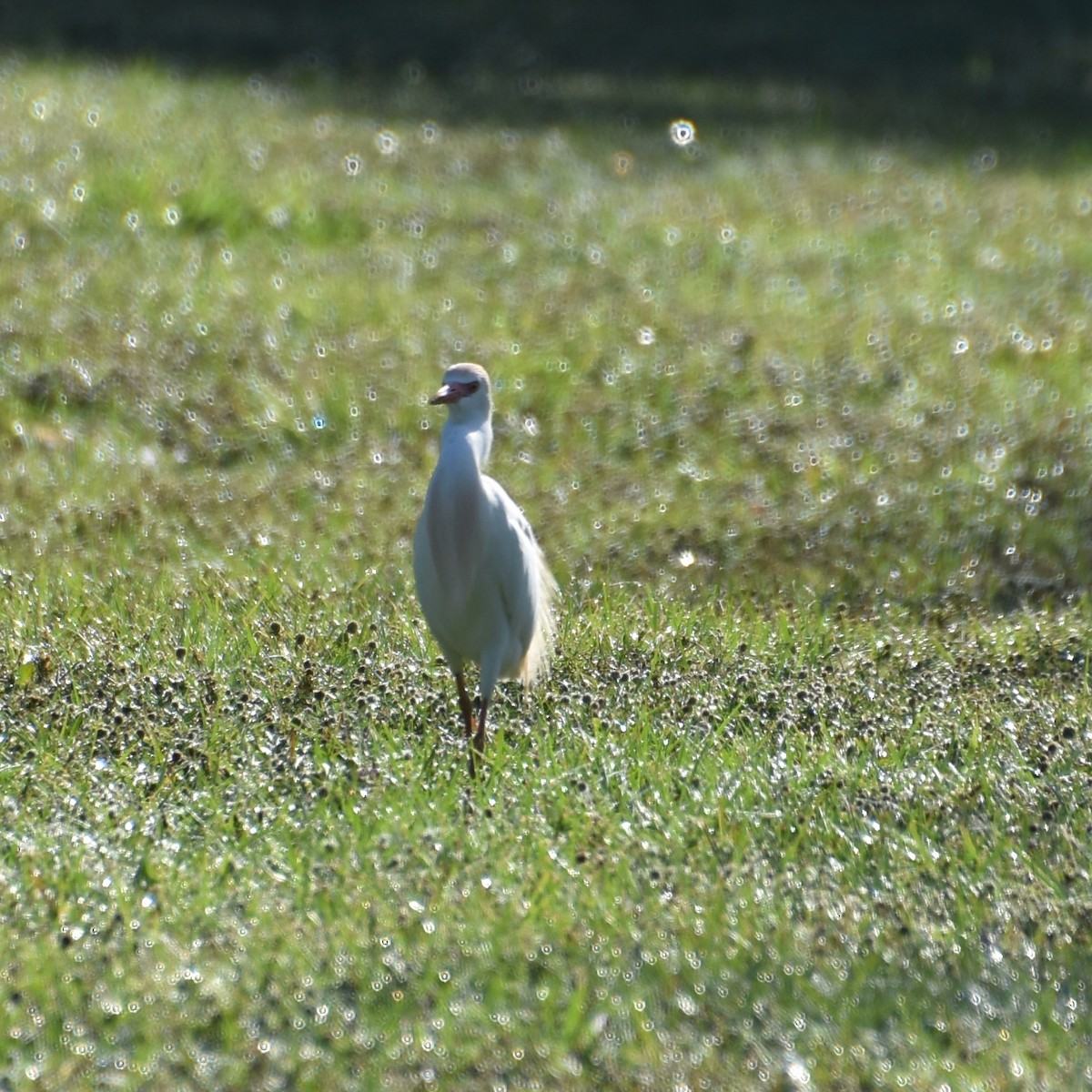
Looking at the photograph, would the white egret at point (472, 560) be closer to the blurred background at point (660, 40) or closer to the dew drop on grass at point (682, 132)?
the dew drop on grass at point (682, 132)

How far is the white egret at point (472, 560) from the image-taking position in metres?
4.28

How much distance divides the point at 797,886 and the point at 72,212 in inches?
254

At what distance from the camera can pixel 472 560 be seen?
4.36 metres

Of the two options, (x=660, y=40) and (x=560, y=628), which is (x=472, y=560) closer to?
(x=560, y=628)

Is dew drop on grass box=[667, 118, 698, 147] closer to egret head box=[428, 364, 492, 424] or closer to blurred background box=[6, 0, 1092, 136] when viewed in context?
blurred background box=[6, 0, 1092, 136]

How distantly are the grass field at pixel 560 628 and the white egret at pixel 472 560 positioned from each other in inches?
8.7

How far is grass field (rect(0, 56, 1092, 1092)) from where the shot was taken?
3363 millimetres

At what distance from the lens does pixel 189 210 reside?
9.22 meters

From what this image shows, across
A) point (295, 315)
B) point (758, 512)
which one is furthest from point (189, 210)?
point (758, 512)

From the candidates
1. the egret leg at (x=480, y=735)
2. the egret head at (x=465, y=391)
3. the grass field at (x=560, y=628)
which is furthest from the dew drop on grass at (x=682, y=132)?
the egret leg at (x=480, y=735)

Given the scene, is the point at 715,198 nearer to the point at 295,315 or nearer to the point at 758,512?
the point at 295,315

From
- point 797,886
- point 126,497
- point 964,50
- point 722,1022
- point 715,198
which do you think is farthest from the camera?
point 964,50

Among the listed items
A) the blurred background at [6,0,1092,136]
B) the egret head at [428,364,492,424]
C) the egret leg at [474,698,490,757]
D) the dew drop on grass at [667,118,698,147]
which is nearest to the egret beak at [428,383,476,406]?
the egret head at [428,364,492,424]

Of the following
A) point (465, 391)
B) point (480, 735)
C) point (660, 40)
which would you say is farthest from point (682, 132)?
point (480, 735)
